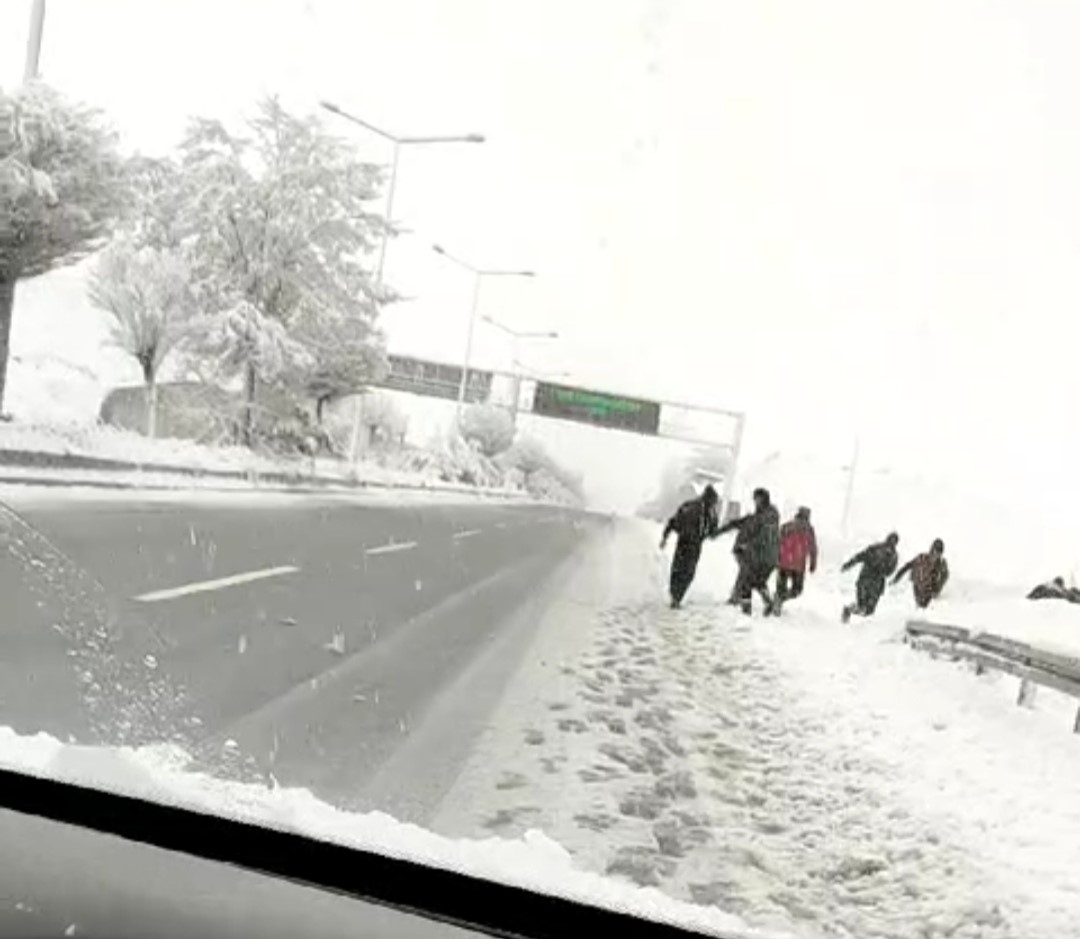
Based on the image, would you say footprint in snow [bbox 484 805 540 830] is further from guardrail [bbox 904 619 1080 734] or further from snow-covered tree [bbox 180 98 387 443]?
snow-covered tree [bbox 180 98 387 443]

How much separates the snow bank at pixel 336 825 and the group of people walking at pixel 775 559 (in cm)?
109

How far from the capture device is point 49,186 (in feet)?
20.7

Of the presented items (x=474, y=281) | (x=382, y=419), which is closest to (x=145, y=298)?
(x=382, y=419)

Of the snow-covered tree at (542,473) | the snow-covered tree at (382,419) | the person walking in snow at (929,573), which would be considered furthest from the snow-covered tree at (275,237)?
the person walking in snow at (929,573)

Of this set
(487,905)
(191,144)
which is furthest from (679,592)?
(191,144)

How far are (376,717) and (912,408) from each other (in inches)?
82.9

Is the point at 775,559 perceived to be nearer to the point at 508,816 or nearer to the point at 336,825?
the point at 508,816

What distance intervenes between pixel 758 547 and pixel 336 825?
1.51 m

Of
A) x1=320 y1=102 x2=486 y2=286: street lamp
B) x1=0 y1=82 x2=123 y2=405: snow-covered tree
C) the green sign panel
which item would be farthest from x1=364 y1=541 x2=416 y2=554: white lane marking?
the green sign panel

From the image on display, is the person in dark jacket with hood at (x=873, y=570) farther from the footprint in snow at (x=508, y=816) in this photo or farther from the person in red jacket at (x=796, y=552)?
the footprint in snow at (x=508, y=816)

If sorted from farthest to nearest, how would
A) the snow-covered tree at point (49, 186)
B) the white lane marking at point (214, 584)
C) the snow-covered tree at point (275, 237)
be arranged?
the snow-covered tree at point (49, 186), the white lane marking at point (214, 584), the snow-covered tree at point (275, 237)

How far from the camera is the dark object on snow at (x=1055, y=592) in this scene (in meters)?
2.70

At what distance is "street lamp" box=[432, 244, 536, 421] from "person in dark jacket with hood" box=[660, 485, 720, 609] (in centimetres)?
98

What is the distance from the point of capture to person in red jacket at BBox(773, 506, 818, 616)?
3477mm
